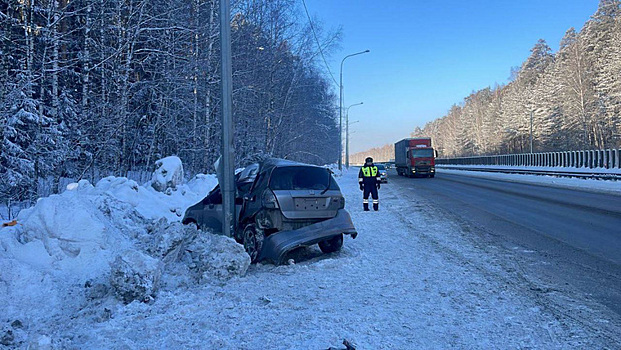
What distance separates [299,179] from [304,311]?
2.82m

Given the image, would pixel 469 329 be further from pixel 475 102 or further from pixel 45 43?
pixel 475 102

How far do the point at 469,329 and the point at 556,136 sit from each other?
74370 millimetres

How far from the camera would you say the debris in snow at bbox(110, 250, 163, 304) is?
4.61 meters

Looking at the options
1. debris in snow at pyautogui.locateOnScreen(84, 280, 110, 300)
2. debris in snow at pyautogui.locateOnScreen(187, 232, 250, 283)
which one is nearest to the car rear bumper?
debris in snow at pyautogui.locateOnScreen(187, 232, 250, 283)

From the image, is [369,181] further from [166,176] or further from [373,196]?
[166,176]

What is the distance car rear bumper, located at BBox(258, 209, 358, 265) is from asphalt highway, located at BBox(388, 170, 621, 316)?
288 cm

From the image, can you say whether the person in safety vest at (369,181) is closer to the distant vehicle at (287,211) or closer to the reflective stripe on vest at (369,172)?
the reflective stripe on vest at (369,172)

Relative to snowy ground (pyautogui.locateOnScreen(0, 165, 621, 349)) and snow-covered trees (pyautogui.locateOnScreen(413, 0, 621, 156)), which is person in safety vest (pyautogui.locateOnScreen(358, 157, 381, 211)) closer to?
snowy ground (pyautogui.locateOnScreen(0, 165, 621, 349))

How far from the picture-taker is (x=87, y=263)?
5379mm

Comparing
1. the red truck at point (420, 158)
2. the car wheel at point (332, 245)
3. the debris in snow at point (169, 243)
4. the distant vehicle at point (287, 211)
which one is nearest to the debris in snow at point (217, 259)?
the debris in snow at point (169, 243)

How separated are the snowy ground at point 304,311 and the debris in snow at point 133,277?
4.5 inches

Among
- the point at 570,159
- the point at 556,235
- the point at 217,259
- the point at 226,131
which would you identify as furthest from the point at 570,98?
the point at 217,259

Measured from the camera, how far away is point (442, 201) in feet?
54.8

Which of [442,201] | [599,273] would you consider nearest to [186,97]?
[442,201]
